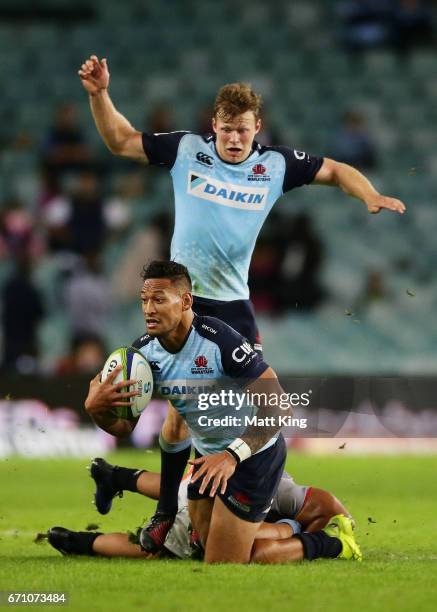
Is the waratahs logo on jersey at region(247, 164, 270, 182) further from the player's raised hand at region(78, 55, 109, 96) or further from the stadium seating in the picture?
the stadium seating

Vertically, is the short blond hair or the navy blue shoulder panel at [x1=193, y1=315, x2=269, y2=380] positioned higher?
the short blond hair

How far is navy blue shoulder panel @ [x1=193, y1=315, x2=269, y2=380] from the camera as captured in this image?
22.0ft

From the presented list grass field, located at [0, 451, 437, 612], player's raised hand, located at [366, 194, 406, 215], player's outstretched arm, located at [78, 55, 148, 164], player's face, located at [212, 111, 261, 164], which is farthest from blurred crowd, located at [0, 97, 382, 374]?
player's raised hand, located at [366, 194, 406, 215]

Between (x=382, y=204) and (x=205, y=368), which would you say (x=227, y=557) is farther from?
(x=382, y=204)

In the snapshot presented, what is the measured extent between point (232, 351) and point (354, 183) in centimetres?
146

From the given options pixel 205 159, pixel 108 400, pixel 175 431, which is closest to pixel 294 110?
pixel 205 159

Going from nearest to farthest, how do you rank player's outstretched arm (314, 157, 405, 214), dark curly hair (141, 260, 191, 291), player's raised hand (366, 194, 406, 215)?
dark curly hair (141, 260, 191, 291) < player's raised hand (366, 194, 406, 215) < player's outstretched arm (314, 157, 405, 214)

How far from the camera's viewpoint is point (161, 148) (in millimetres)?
7820

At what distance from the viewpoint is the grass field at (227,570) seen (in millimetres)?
5559

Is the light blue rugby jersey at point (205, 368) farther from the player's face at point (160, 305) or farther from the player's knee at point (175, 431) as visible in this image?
the player's knee at point (175, 431)

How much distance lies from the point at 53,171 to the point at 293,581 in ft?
37.7

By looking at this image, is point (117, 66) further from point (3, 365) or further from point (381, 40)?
point (3, 365)

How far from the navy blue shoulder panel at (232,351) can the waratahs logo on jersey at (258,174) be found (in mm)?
1200

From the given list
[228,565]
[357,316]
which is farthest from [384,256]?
[228,565]
